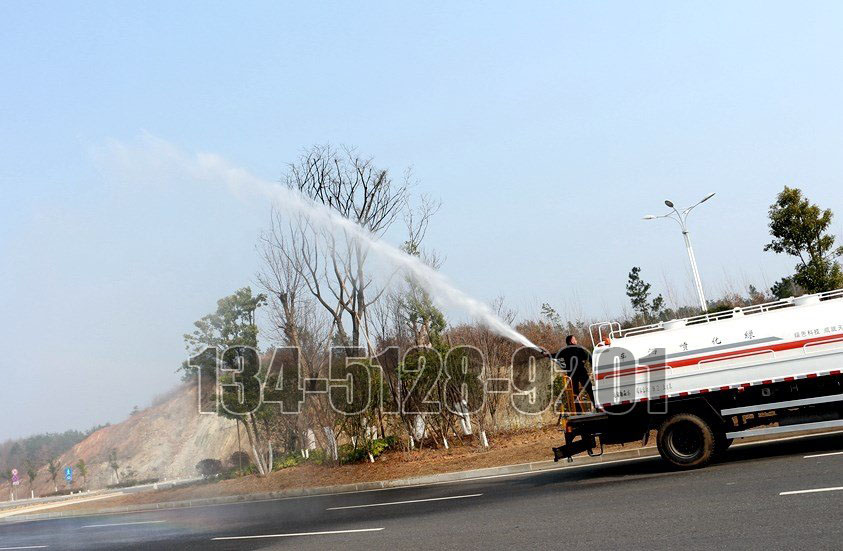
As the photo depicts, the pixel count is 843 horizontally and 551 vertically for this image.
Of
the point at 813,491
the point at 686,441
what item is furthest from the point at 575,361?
the point at 813,491

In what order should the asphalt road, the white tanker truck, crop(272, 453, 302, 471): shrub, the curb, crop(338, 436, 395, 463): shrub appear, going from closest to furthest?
1. the asphalt road
2. the white tanker truck
3. the curb
4. crop(338, 436, 395, 463): shrub
5. crop(272, 453, 302, 471): shrub

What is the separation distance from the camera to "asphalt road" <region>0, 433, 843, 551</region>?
798cm

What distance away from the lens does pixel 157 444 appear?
52.6m

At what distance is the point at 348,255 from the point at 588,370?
1638 centimetres

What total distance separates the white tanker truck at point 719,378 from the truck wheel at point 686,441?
0.02 m

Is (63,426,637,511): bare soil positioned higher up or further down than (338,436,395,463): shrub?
further down

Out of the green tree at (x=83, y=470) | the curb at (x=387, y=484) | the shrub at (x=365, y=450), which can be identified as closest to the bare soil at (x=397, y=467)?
the shrub at (x=365, y=450)

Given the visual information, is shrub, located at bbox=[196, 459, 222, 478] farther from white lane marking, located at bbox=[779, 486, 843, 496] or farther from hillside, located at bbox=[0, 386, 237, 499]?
white lane marking, located at bbox=[779, 486, 843, 496]

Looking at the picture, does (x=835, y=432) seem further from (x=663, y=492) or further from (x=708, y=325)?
(x=663, y=492)

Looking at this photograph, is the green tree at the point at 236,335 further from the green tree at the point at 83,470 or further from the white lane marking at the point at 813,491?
the green tree at the point at 83,470

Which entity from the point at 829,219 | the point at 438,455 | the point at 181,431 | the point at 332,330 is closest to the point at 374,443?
the point at 438,455

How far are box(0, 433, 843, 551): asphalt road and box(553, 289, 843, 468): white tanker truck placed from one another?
61cm

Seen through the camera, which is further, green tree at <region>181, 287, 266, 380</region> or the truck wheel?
green tree at <region>181, 287, 266, 380</region>

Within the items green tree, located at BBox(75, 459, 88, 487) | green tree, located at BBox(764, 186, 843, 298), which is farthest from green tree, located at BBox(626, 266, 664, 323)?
green tree, located at BBox(75, 459, 88, 487)
